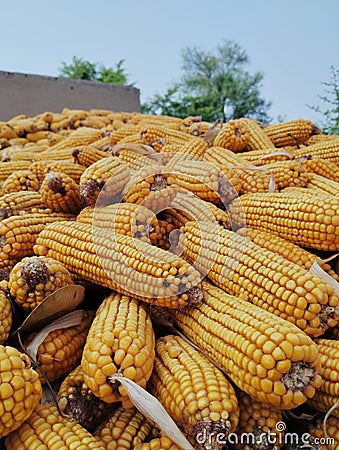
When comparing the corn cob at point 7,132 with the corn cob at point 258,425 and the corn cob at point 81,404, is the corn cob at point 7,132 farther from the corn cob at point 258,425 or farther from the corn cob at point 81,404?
the corn cob at point 258,425

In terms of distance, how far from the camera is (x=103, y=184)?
7.01 feet

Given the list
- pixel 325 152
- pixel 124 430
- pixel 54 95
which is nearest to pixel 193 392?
pixel 124 430

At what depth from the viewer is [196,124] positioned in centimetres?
388

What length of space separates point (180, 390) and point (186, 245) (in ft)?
2.14

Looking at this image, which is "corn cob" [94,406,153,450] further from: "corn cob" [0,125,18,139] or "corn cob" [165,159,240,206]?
"corn cob" [0,125,18,139]

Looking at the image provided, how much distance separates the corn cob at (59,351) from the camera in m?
1.56

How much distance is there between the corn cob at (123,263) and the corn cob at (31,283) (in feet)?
0.54

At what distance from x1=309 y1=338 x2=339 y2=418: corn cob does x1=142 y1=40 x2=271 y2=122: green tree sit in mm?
8644

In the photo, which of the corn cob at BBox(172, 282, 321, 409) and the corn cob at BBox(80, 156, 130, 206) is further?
the corn cob at BBox(80, 156, 130, 206)

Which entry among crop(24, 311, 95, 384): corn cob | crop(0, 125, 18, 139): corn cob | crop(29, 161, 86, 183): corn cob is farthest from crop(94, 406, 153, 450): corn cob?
crop(0, 125, 18, 139): corn cob

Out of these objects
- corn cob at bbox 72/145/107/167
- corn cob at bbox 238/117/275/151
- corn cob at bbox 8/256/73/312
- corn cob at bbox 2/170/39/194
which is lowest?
corn cob at bbox 8/256/73/312

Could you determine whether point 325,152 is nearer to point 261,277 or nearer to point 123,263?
point 261,277

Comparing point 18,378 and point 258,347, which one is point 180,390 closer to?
point 258,347

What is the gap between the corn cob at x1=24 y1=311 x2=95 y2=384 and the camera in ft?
5.12
